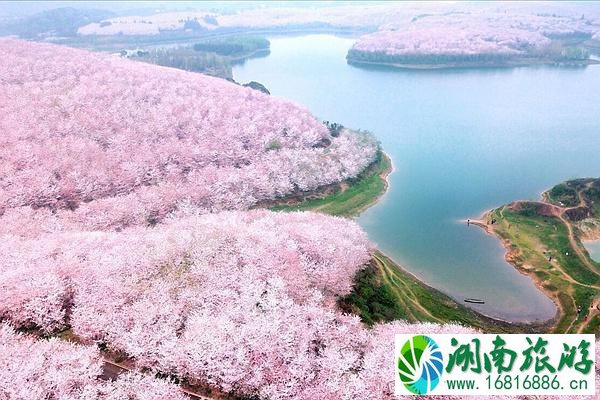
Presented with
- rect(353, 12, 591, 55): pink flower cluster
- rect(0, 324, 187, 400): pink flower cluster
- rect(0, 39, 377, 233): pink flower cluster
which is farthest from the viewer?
rect(353, 12, 591, 55): pink flower cluster

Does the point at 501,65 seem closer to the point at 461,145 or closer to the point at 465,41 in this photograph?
the point at 465,41

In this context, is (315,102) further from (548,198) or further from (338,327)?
(338,327)

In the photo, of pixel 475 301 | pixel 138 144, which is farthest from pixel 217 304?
pixel 138 144

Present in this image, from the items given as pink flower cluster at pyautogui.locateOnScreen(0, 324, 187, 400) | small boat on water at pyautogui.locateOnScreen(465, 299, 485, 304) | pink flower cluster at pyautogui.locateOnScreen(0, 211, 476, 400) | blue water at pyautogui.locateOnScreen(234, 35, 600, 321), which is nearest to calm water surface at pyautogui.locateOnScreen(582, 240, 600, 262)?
blue water at pyautogui.locateOnScreen(234, 35, 600, 321)

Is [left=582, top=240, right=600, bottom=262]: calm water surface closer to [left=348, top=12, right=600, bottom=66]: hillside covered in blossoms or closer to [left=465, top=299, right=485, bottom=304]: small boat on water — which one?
[left=465, top=299, right=485, bottom=304]: small boat on water

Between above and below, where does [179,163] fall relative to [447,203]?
above

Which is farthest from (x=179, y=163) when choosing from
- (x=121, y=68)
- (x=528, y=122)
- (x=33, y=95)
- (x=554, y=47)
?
(x=554, y=47)
